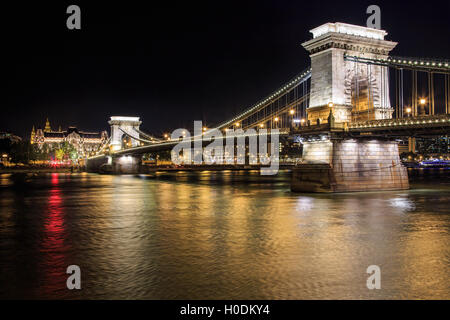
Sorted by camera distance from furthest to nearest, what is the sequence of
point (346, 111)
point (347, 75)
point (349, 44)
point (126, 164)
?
point (126, 164) < point (347, 75) < point (346, 111) < point (349, 44)

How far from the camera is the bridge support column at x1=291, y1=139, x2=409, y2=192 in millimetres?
32125

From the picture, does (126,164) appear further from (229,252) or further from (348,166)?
(229,252)

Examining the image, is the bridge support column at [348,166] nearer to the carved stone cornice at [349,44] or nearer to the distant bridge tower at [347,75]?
the distant bridge tower at [347,75]

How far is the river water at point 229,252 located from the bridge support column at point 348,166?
284 inches

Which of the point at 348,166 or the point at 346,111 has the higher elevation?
the point at 346,111

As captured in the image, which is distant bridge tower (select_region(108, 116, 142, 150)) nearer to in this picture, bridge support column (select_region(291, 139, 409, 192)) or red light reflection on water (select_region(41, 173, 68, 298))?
bridge support column (select_region(291, 139, 409, 192))

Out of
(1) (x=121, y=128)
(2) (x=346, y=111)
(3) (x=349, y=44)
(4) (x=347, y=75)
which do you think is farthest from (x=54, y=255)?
(1) (x=121, y=128)

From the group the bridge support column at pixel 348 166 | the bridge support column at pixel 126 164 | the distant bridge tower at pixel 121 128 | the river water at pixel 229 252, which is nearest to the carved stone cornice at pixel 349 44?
the bridge support column at pixel 348 166

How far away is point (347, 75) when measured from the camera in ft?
109

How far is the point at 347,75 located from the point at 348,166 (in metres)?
6.80

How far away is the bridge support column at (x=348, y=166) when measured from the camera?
32.1 metres

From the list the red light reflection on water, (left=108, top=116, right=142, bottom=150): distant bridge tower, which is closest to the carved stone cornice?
the red light reflection on water
